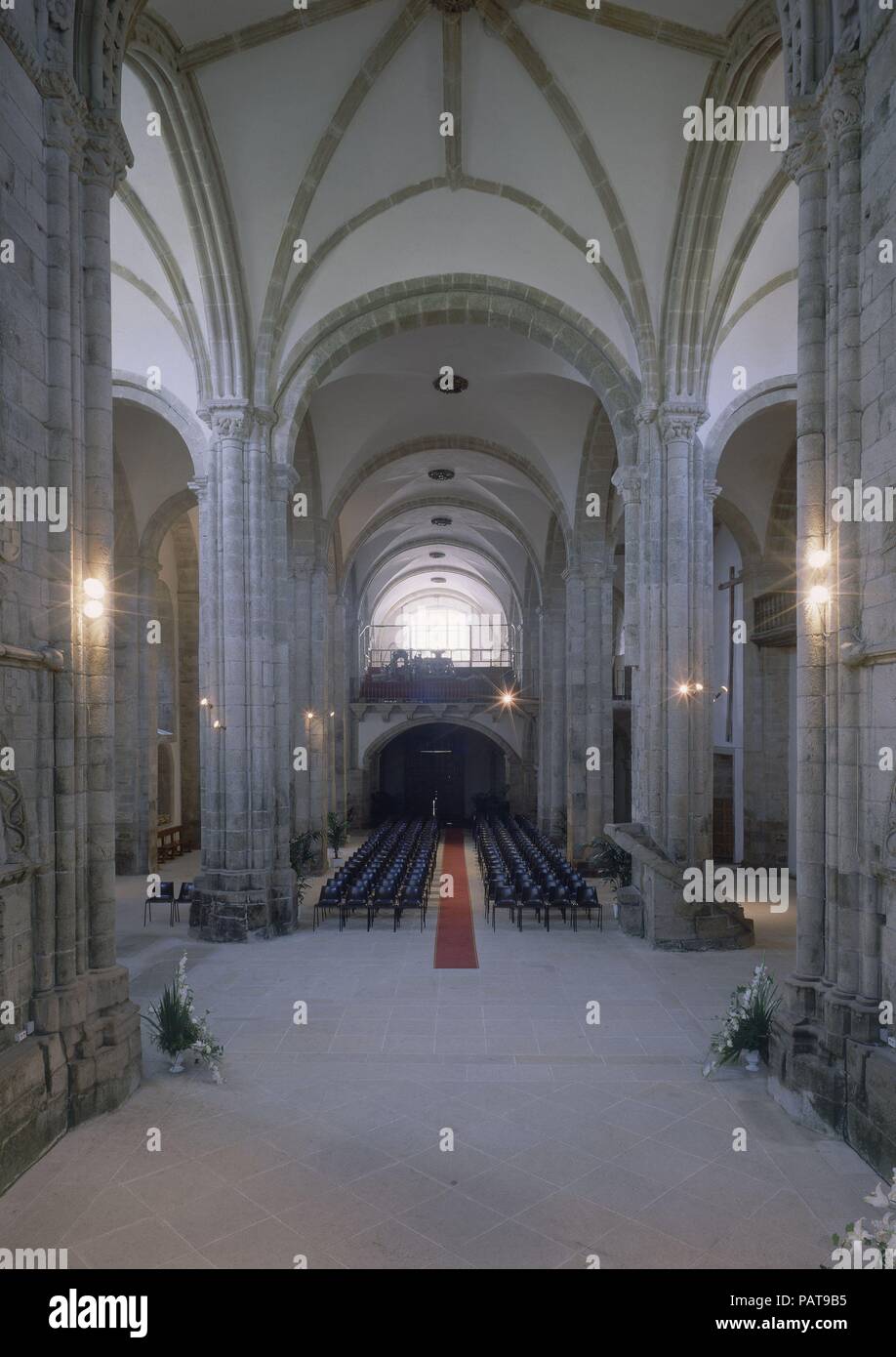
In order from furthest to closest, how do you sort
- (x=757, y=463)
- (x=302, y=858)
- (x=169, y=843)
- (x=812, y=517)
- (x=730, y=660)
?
1. (x=169, y=843)
2. (x=730, y=660)
3. (x=757, y=463)
4. (x=302, y=858)
5. (x=812, y=517)

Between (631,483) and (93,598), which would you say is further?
(631,483)

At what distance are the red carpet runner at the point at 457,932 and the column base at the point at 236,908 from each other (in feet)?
8.12

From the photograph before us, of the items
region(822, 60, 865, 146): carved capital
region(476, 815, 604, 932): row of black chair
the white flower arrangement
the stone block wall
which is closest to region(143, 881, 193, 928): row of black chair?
region(476, 815, 604, 932): row of black chair

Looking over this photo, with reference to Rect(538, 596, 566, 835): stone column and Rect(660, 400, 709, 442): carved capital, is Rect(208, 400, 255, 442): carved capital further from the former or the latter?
Rect(538, 596, 566, 835): stone column

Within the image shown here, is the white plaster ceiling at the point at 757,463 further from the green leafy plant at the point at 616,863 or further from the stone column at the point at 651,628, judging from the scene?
the green leafy plant at the point at 616,863

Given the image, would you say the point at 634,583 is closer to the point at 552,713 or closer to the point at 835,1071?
the point at 835,1071

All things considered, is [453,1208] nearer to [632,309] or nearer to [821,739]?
[821,739]

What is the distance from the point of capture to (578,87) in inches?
411

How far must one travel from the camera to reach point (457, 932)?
501 inches

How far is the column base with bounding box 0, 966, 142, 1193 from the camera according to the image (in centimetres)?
541

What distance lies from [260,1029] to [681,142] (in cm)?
1173

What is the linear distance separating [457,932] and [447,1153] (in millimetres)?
6960

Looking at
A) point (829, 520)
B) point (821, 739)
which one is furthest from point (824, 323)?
point (821, 739)

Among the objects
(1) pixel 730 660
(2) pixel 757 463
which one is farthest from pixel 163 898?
(2) pixel 757 463
